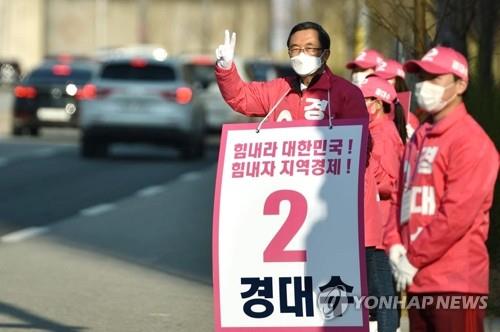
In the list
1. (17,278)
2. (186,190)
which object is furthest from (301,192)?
(186,190)

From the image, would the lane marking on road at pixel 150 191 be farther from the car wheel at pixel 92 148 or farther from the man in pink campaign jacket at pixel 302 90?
the man in pink campaign jacket at pixel 302 90

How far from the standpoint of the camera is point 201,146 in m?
31.0

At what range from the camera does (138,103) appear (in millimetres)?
29094

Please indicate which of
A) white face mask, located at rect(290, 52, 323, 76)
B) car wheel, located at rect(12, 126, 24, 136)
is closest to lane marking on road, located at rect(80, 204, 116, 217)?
white face mask, located at rect(290, 52, 323, 76)

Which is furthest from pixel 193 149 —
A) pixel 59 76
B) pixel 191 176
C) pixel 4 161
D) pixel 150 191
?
pixel 59 76

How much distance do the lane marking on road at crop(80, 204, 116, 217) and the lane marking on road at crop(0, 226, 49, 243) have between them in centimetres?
163

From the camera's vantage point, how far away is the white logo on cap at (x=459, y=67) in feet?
20.5

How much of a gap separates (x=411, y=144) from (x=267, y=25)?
99.0 metres

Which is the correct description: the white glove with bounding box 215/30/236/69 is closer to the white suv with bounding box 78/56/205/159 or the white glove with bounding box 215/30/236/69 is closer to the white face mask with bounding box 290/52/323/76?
the white face mask with bounding box 290/52/323/76

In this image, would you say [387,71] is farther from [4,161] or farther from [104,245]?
[4,161]

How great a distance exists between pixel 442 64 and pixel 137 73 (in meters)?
23.3

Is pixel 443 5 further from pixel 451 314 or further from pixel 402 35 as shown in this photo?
pixel 451 314

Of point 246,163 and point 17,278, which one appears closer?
point 246,163

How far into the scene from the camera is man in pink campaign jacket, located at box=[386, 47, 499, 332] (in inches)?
238
